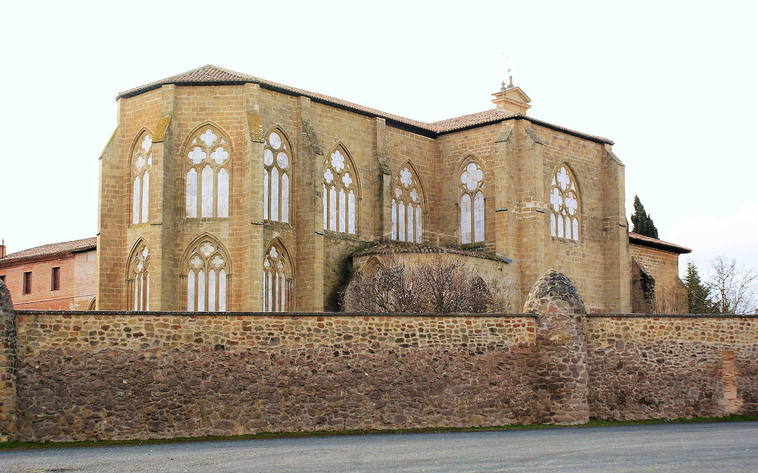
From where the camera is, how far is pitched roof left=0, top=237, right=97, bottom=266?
49353 mm

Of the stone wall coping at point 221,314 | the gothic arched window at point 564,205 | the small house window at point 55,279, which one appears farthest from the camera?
the small house window at point 55,279

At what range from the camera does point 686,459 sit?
17594 millimetres

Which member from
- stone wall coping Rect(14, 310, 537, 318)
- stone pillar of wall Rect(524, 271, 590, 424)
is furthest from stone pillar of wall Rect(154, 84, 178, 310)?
stone pillar of wall Rect(524, 271, 590, 424)

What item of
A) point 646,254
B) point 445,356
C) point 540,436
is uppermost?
point 646,254

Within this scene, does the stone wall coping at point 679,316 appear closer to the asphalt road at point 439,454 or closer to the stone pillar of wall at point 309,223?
the asphalt road at point 439,454

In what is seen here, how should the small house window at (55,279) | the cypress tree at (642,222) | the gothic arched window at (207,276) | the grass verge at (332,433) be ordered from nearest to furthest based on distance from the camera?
the grass verge at (332,433), the gothic arched window at (207,276), the small house window at (55,279), the cypress tree at (642,222)

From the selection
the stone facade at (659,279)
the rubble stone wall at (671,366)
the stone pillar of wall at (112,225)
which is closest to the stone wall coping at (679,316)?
→ the rubble stone wall at (671,366)

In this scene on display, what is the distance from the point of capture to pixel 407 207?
45000mm

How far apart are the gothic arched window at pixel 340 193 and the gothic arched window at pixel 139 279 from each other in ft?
22.7

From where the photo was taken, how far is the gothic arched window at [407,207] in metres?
44.3

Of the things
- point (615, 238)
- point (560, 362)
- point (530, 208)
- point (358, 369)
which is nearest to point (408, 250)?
point (530, 208)

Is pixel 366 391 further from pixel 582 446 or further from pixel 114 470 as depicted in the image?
pixel 114 470

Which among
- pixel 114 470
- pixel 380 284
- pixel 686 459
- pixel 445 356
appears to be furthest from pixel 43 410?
pixel 380 284

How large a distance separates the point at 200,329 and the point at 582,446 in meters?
8.37
